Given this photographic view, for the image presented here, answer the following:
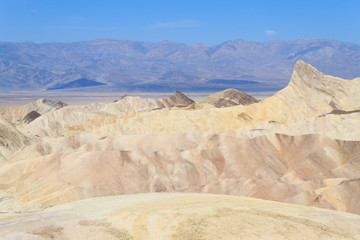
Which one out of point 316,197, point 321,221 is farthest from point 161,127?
point 321,221

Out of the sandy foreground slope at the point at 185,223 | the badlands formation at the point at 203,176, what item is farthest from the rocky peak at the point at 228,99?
the sandy foreground slope at the point at 185,223

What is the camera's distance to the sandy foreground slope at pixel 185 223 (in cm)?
1636

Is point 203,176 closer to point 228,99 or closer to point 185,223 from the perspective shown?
point 185,223

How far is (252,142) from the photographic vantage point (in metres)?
37.2

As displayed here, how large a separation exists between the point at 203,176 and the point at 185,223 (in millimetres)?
18134

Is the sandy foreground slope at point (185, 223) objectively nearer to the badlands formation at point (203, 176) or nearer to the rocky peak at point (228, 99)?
the badlands formation at point (203, 176)

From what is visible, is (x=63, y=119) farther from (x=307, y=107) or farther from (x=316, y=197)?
(x=316, y=197)

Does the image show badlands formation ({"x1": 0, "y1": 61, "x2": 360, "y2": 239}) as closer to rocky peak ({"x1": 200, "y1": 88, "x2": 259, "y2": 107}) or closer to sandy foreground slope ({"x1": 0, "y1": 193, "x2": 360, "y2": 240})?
sandy foreground slope ({"x1": 0, "y1": 193, "x2": 360, "y2": 240})

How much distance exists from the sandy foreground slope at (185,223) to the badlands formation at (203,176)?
5 centimetres

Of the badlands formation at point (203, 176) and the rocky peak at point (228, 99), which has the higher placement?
the badlands formation at point (203, 176)

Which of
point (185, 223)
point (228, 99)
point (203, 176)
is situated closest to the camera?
point (185, 223)

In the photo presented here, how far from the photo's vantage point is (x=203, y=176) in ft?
115

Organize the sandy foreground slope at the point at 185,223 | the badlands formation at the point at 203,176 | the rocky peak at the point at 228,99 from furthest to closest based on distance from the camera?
1. the rocky peak at the point at 228,99
2. the badlands formation at the point at 203,176
3. the sandy foreground slope at the point at 185,223

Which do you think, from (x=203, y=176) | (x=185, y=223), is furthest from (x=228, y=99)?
(x=185, y=223)
